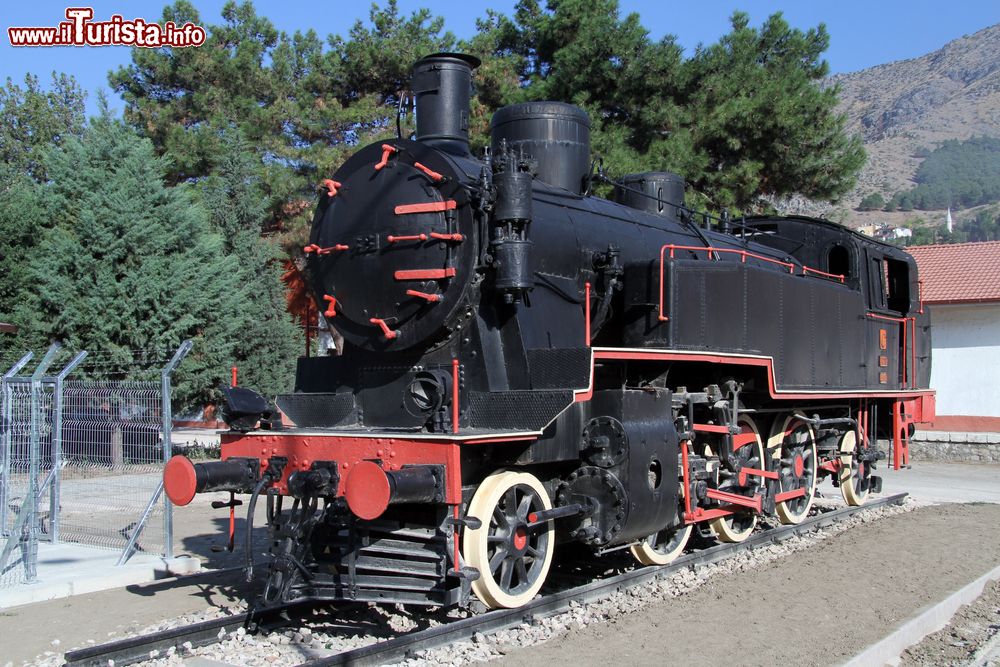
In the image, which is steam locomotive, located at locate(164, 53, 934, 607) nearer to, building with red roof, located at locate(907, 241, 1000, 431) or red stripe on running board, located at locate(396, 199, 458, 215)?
red stripe on running board, located at locate(396, 199, 458, 215)

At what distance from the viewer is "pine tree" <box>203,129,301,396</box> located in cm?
1942

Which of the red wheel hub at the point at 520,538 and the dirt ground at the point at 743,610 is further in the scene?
the red wheel hub at the point at 520,538

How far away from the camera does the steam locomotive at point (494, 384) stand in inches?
232

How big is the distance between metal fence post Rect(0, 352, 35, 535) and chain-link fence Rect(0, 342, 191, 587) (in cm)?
1

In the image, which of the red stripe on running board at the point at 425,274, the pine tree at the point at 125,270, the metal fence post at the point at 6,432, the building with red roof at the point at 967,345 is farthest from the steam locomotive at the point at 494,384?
the building with red roof at the point at 967,345

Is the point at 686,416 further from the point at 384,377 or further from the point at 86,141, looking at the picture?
the point at 86,141

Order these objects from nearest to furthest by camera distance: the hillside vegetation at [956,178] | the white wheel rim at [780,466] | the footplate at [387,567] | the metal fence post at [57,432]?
the footplate at [387,567], the metal fence post at [57,432], the white wheel rim at [780,466], the hillside vegetation at [956,178]

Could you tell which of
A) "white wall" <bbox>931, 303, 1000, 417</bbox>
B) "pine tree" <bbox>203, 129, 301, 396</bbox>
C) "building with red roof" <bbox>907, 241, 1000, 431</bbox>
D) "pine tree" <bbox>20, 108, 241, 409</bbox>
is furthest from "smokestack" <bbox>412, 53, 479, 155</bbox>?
"white wall" <bbox>931, 303, 1000, 417</bbox>

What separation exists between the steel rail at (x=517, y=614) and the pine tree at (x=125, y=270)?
10558 millimetres

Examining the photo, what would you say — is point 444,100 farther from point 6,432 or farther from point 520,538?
point 6,432

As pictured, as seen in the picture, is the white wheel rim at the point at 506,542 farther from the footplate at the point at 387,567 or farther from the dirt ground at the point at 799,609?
the dirt ground at the point at 799,609

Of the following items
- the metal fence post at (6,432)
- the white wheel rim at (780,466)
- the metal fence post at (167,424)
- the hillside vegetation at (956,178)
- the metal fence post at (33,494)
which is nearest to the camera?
the metal fence post at (33,494)

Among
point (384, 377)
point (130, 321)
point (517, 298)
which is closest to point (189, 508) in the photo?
point (130, 321)

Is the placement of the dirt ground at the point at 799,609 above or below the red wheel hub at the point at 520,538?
below
